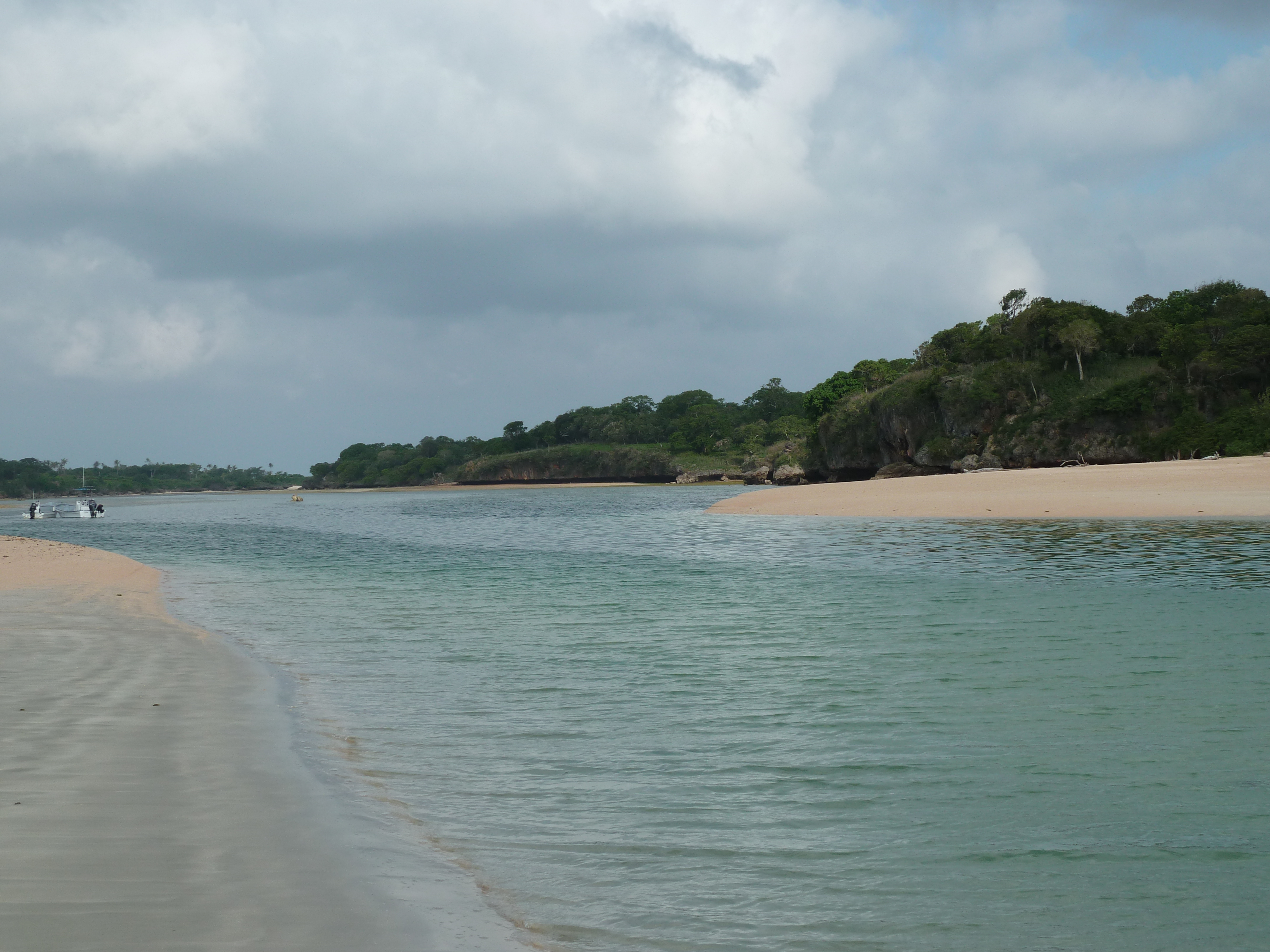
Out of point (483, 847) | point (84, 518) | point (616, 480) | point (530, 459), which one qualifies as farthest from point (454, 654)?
point (530, 459)

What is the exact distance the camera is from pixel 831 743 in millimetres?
6473

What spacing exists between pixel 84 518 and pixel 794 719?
71.0 meters

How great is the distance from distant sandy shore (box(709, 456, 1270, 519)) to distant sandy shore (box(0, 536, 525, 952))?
85.4 feet

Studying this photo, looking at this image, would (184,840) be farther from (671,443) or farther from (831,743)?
(671,443)

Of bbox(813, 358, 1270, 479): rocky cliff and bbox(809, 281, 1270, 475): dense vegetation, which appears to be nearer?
bbox(809, 281, 1270, 475): dense vegetation

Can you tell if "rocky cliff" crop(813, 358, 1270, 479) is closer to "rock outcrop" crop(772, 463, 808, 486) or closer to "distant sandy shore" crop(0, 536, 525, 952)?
"rock outcrop" crop(772, 463, 808, 486)

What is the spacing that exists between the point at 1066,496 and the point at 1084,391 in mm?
45519

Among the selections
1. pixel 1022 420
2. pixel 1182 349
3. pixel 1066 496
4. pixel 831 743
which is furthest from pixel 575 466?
pixel 831 743

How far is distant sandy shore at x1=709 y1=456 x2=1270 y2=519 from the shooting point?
27516 millimetres

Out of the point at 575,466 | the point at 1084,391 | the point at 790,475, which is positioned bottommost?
the point at 790,475

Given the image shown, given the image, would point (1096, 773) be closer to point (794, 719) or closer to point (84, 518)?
point (794, 719)

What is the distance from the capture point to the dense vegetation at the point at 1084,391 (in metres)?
61.2

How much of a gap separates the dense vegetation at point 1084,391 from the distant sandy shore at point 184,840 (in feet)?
201

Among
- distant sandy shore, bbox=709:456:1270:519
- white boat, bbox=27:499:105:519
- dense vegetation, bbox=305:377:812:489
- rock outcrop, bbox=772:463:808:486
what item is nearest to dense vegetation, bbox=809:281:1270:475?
rock outcrop, bbox=772:463:808:486
